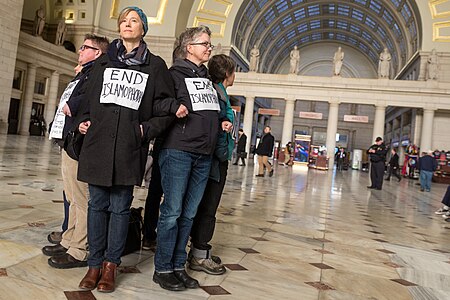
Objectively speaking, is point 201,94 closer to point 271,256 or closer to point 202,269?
point 202,269

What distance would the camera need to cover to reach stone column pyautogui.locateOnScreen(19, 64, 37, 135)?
81.0 feet

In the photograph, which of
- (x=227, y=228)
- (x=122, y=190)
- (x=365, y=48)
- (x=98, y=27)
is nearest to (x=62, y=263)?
(x=122, y=190)

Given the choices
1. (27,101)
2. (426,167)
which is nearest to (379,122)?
(426,167)

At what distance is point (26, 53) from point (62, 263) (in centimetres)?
2520

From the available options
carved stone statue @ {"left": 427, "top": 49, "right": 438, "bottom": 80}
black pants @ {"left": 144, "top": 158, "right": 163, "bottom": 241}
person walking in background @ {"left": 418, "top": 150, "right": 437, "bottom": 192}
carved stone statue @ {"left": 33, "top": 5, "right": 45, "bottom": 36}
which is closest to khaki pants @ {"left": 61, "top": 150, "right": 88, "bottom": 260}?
black pants @ {"left": 144, "top": 158, "right": 163, "bottom": 241}

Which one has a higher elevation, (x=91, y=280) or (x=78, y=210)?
(x=78, y=210)

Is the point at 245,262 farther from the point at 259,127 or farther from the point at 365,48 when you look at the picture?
the point at 365,48

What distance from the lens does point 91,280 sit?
2.42 meters

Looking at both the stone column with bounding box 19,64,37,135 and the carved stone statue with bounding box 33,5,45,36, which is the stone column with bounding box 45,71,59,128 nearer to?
the stone column with bounding box 19,64,37,135

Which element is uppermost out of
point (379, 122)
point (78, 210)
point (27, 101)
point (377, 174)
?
point (379, 122)

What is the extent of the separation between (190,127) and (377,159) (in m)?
11.8

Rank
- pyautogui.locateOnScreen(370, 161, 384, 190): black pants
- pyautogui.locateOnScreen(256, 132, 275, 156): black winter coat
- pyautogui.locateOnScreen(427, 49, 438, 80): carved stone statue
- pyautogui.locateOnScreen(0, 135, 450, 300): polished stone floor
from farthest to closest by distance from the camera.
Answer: pyautogui.locateOnScreen(427, 49, 438, 80): carved stone statue < pyautogui.locateOnScreen(370, 161, 384, 190): black pants < pyautogui.locateOnScreen(256, 132, 275, 156): black winter coat < pyautogui.locateOnScreen(0, 135, 450, 300): polished stone floor

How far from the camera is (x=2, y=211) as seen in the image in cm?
411

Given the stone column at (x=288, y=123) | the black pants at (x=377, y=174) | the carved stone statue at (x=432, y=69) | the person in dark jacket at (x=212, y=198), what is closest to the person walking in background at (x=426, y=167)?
the black pants at (x=377, y=174)
